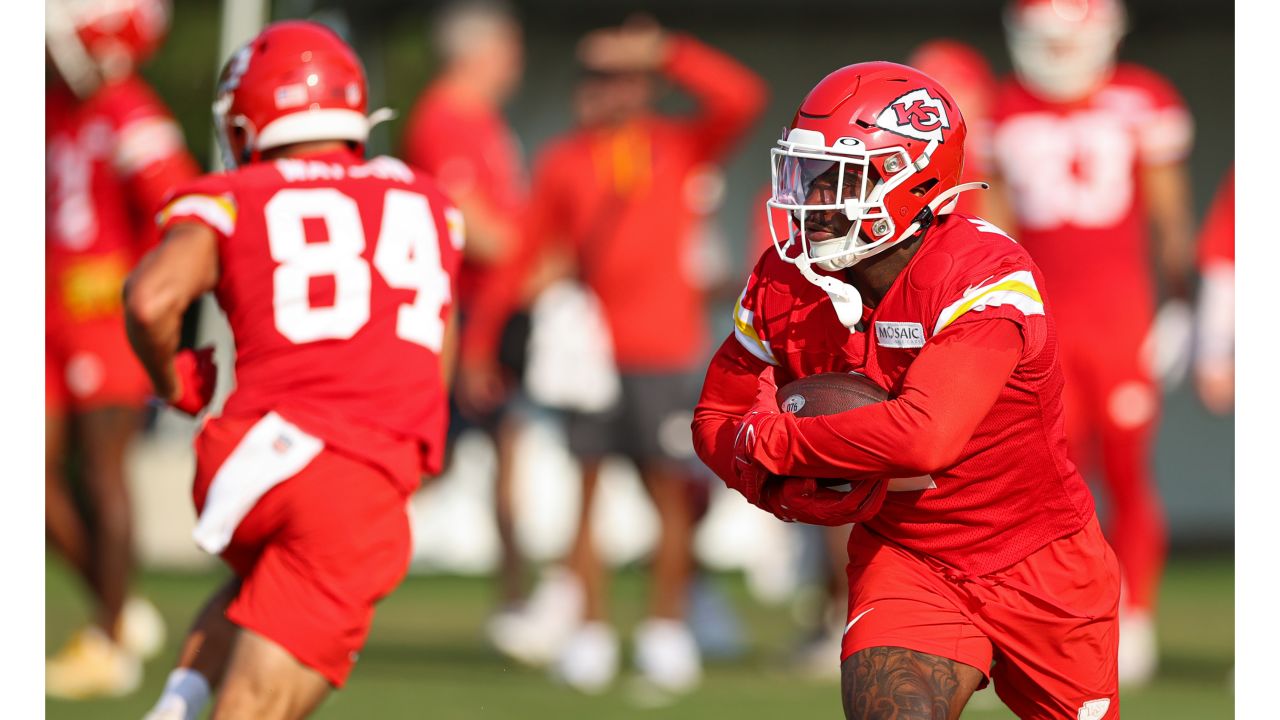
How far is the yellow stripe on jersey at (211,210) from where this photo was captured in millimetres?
4535

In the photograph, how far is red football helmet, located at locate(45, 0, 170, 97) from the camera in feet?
25.8

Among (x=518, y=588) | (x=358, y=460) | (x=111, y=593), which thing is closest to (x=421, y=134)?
(x=518, y=588)

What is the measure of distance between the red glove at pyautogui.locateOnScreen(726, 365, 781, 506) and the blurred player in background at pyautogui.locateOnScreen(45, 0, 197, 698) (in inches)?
175

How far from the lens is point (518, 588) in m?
9.09

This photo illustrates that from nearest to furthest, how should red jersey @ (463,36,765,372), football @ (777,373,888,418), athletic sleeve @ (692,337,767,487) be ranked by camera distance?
football @ (777,373,888,418) < athletic sleeve @ (692,337,767,487) < red jersey @ (463,36,765,372)

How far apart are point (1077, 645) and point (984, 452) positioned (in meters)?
0.51

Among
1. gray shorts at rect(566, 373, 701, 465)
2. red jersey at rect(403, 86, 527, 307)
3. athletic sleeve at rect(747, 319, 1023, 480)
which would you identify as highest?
red jersey at rect(403, 86, 527, 307)

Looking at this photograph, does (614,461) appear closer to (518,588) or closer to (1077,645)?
(518,588)

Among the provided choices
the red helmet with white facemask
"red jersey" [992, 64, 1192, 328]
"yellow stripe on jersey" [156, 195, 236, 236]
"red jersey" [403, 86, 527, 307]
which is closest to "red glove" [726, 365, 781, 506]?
the red helmet with white facemask

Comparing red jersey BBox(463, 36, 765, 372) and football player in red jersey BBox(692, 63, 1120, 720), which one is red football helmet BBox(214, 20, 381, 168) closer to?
football player in red jersey BBox(692, 63, 1120, 720)

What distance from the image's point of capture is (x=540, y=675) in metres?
8.17

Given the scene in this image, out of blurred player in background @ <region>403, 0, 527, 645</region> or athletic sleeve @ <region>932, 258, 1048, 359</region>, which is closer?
athletic sleeve @ <region>932, 258, 1048, 359</region>

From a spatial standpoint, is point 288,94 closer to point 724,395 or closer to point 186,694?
point 724,395

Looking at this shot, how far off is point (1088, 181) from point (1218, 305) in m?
0.83
